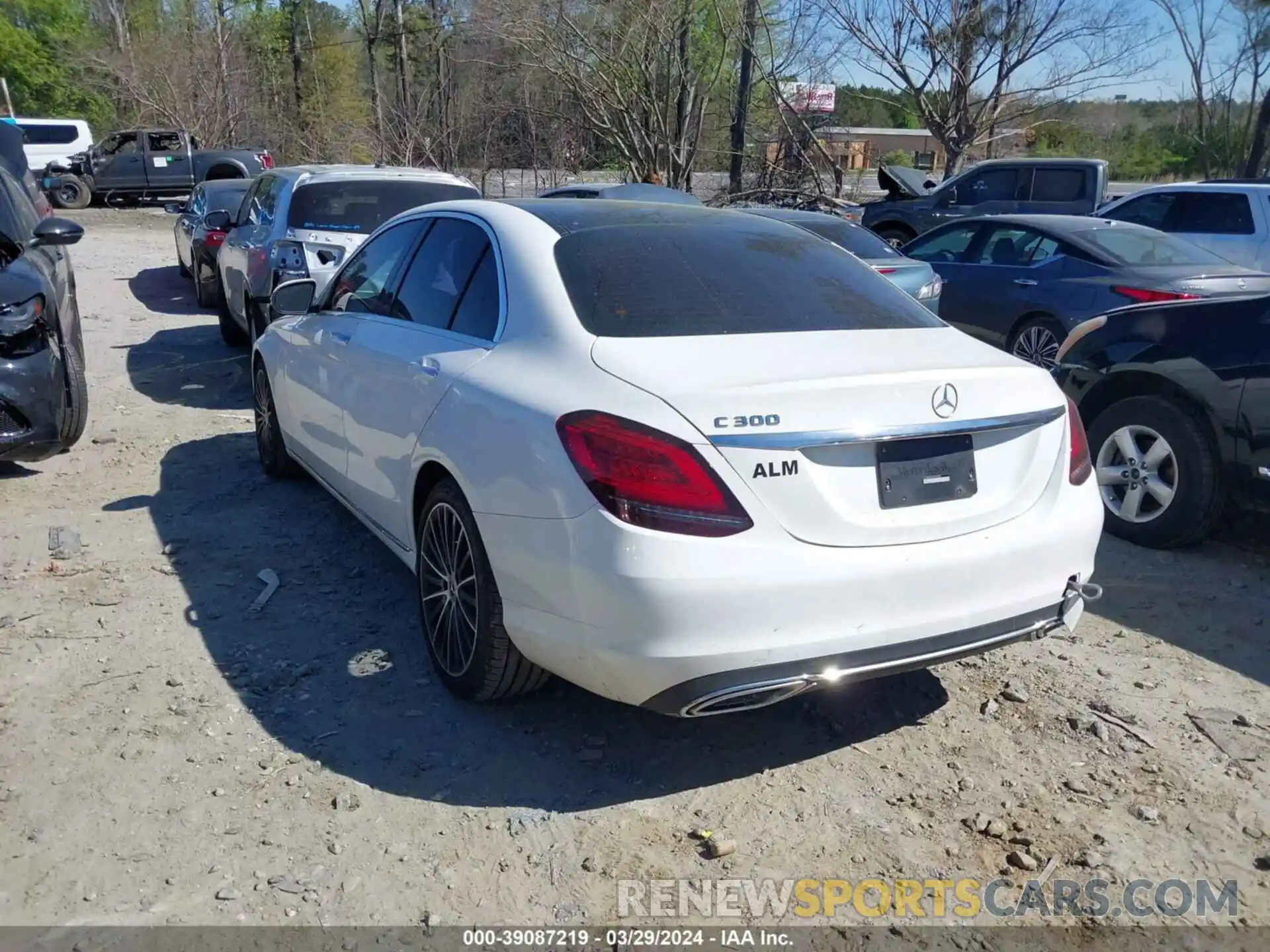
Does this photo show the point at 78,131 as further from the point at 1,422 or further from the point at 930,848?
the point at 930,848

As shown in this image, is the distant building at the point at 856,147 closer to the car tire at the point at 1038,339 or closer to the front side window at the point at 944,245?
the front side window at the point at 944,245

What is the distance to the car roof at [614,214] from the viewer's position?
394cm

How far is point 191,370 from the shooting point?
9.43m

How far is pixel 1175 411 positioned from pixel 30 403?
19.1 feet

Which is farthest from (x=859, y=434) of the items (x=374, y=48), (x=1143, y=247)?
(x=374, y=48)

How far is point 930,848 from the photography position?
3021mm

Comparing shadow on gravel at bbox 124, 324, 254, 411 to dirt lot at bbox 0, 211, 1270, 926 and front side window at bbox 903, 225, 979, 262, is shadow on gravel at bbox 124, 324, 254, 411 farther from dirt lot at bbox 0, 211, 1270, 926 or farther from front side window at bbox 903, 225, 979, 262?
front side window at bbox 903, 225, 979, 262

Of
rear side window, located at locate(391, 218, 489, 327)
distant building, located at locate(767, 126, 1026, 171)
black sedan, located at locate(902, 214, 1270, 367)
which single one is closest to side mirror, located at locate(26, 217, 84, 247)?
rear side window, located at locate(391, 218, 489, 327)

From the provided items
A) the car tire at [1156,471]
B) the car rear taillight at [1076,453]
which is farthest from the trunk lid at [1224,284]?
the car rear taillight at [1076,453]

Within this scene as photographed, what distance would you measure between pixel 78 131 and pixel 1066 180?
3027 centimetres

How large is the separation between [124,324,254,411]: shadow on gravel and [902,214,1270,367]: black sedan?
6249 millimetres

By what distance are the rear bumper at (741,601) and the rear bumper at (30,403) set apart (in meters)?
3.78

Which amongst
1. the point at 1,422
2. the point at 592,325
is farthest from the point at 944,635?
the point at 1,422

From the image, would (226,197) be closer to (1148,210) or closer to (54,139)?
(1148,210)
